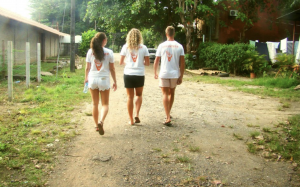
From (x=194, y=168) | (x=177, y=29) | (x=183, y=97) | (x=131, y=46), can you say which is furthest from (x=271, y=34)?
(x=194, y=168)

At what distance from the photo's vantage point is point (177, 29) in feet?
87.0

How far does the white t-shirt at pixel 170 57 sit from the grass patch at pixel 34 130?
211 centimetres

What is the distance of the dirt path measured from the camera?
12.2 feet

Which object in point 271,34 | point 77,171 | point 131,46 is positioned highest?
point 271,34

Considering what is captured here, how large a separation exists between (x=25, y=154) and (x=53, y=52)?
28.5 m

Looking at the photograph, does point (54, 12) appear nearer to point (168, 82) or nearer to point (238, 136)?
point (168, 82)

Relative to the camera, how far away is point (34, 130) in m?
5.49

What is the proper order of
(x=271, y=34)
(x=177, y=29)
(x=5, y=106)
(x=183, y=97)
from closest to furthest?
(x=5, y=106) → (x=183, y=97) → (x=271, y=34) → (x=177, y=29)

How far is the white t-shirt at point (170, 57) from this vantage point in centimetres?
596

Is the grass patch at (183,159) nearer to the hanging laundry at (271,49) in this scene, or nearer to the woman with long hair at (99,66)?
the woman with long hair at (99,66)

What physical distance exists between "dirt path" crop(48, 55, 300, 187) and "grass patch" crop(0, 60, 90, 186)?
26cm

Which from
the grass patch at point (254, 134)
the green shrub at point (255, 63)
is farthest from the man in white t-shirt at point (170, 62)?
the green shrub at point (255, 63)

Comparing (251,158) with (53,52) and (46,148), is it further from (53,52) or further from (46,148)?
(53,52)

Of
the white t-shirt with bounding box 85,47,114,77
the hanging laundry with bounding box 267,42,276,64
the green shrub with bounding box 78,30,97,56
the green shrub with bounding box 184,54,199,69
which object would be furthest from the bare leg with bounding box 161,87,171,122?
the green shrub with bounding box 78,30,97,56
